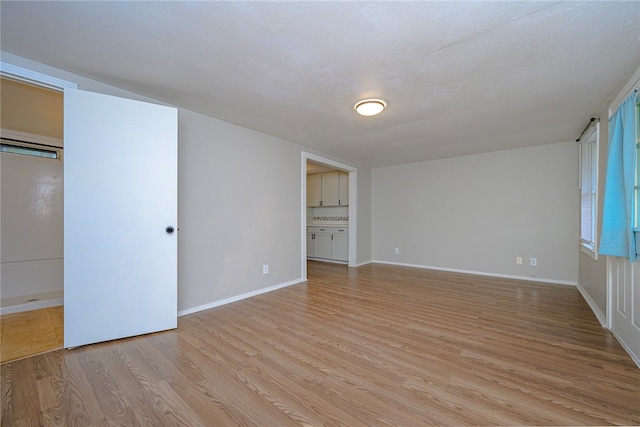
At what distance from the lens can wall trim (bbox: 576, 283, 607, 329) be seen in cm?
248

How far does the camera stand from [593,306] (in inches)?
113

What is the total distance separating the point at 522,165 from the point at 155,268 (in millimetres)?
5398

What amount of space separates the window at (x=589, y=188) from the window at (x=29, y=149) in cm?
659

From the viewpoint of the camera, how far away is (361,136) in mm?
3699

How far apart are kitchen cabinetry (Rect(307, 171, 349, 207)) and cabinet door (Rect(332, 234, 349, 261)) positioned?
2.50 feet

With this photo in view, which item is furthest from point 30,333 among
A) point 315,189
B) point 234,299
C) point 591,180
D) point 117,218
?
point 591,180

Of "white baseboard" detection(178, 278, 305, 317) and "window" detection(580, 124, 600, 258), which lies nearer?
"white baseboard" detection(178, 278, 305, 317)

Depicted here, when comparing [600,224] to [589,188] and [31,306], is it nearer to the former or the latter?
[589,188]

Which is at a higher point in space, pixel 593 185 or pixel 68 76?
pixel 68 76

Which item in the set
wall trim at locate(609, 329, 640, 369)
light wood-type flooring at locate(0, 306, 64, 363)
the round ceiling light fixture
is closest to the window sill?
wall trim at locate(609, 329, 640, 369)

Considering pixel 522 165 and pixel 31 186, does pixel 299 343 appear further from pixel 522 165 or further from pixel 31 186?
pixel 522 165

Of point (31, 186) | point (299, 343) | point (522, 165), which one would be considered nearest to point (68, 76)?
point (31, 186)

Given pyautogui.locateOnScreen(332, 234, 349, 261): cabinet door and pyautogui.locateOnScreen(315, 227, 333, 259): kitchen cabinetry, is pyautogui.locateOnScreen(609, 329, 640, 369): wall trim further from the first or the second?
pyautogui.locateOnScreen(315, 227, 333, 259): kitchen cabinetry

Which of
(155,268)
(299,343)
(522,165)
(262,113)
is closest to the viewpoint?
(299,343)
